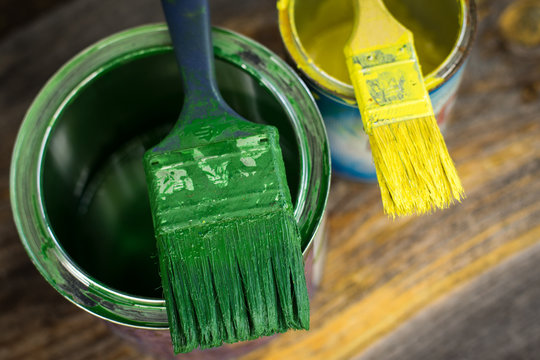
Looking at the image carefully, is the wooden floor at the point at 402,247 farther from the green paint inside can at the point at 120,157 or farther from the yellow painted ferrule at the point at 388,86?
the yellow painted ferrule at the point at 388,86

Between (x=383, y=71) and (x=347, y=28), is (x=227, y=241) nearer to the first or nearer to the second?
(x=383, y=71)

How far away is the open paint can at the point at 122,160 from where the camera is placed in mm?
475

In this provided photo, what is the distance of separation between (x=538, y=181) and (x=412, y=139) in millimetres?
347

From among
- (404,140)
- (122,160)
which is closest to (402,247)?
(404,140)

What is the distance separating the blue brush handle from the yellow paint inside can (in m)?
0.14

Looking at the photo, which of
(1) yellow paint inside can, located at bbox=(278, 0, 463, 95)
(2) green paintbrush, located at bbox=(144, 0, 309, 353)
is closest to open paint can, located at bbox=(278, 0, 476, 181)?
(1) yellow paint inside can, located at bbox=(278, 0, 463, 95)

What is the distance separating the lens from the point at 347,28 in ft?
2.29

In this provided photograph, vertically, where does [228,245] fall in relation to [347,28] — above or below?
below

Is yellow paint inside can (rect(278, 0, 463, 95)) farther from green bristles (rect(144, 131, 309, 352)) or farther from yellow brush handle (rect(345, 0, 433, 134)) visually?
green bristles (rect(144, 131, 309, 352))

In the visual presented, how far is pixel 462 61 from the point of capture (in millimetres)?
538

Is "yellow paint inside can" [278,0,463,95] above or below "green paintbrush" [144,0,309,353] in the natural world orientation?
above

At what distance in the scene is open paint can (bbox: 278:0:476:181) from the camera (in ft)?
1.76

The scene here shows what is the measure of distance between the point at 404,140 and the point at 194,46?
217mm

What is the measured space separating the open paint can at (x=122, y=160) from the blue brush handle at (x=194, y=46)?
0.03m
